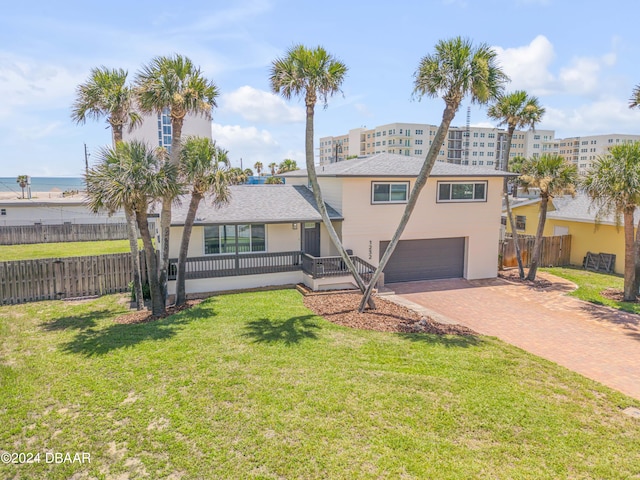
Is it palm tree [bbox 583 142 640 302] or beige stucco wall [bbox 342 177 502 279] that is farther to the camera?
beige stucco wall [bbox 342 177 502 279]

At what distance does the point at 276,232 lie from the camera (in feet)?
60.0

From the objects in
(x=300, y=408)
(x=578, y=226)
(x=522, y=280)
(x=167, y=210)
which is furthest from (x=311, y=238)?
(x=578, y=226)

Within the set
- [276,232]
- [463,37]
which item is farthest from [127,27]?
[463,37]

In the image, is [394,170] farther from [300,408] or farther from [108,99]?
[300,408]

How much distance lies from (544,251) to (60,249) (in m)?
30.2

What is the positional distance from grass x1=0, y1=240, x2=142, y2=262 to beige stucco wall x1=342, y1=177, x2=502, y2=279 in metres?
15.7

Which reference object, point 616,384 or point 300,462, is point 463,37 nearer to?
point 616,384

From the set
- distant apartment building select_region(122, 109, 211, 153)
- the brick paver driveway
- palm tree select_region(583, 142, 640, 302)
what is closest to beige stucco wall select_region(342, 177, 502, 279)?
the brick paver driveway

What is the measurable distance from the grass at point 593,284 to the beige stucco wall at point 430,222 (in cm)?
392

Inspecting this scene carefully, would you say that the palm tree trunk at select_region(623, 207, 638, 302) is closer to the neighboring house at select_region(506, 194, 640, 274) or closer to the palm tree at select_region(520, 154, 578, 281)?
the palm tree at select_region(520, 154, 578, 281)

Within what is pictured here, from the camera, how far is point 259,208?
18141mm

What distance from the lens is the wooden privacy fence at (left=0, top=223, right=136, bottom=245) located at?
2934cm

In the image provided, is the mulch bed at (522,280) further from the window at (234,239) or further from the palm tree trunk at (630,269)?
the window at (234,239)

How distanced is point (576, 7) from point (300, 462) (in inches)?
608
